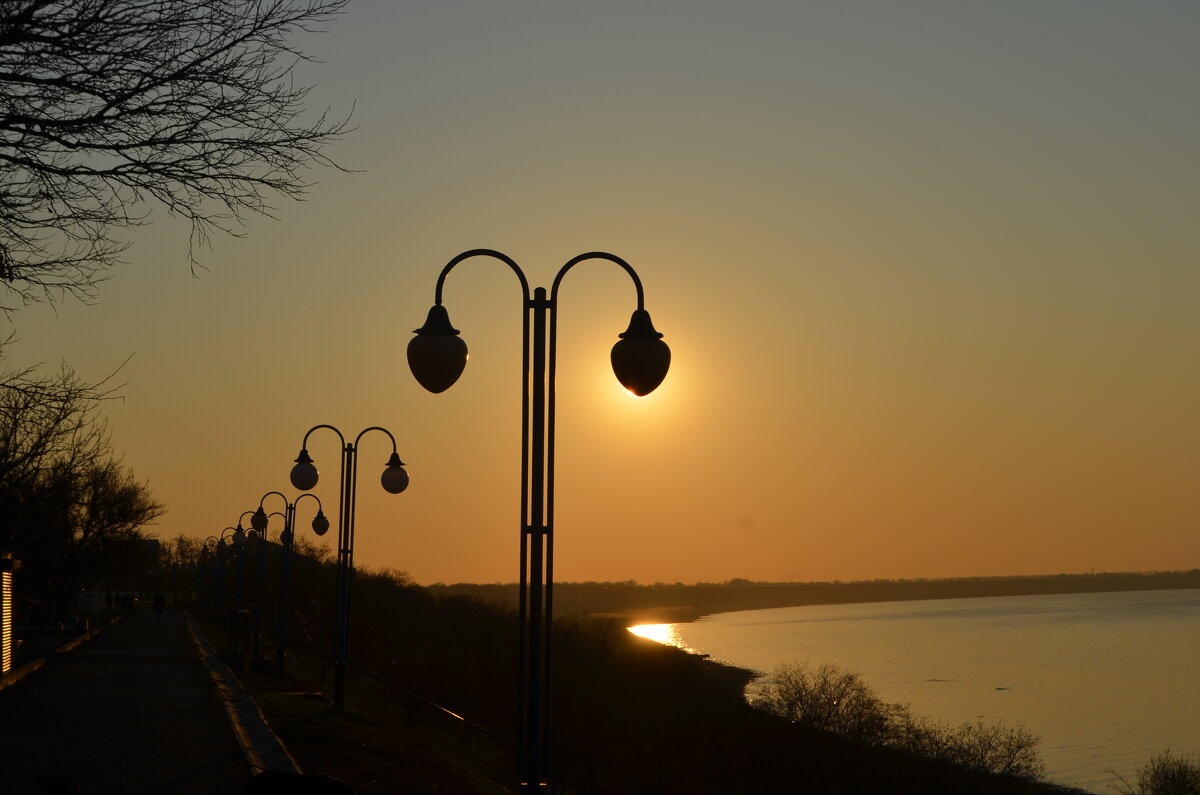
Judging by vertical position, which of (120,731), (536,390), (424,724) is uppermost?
(536,390)

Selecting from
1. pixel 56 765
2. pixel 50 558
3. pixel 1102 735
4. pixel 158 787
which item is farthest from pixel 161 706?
pixel 1102 735

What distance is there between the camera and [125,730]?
20.2 m

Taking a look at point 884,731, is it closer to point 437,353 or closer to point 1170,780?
point 1170,780

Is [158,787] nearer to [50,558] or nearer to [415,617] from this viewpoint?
[50,558]

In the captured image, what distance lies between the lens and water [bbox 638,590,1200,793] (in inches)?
2221

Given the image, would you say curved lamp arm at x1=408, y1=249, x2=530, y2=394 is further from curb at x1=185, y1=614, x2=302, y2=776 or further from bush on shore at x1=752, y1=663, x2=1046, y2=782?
bush on shore at x1=752, y1=663, x2=1046, y2=782

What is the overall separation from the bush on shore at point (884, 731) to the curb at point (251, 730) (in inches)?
901

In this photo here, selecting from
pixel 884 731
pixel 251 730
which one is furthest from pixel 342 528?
pixel 884 731

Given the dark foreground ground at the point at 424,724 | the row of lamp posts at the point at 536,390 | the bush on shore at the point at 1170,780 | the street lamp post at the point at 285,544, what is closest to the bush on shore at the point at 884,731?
the dark foreground ground at the point at 424,724

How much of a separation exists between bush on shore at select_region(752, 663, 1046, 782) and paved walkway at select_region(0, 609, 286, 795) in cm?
2227

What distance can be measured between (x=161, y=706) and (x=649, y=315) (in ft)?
57.3

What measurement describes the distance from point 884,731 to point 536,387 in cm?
3760

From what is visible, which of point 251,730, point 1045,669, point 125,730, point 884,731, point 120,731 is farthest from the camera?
point 1045,669

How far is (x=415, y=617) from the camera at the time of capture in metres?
66.1
